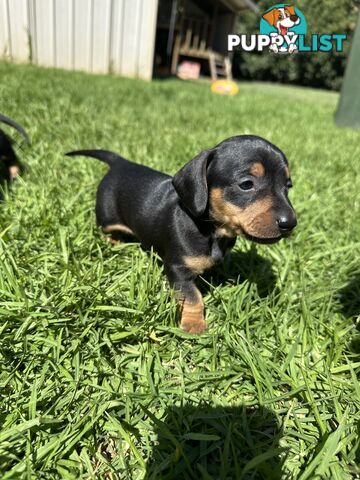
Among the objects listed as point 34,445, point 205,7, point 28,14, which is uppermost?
point 205,7

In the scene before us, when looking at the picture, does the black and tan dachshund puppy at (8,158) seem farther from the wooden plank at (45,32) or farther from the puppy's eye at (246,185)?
the wooden plank at (45,32)

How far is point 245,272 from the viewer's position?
2.87m

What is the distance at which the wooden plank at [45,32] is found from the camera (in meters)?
10.3

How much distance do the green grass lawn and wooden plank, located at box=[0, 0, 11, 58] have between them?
8656 millimetres

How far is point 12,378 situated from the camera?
72.1 inches

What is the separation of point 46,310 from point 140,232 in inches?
35.9

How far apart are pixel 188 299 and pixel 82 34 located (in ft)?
37.6

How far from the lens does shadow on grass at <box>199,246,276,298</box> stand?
107 inches

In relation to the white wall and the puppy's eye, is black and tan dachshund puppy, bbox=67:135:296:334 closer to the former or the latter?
the puppy's eye

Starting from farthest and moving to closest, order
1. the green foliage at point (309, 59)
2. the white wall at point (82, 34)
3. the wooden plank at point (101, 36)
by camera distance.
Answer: the green foliage at point (309, 59), the wooden plank at point (101, 36), the white wall at point (82, 34)

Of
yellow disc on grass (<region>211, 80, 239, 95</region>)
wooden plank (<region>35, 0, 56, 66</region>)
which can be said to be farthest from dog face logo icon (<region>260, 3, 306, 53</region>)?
wooden plank (<region>35, 0, 56, 66</region>)

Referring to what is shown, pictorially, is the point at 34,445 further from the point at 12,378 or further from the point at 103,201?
the point at 103,201

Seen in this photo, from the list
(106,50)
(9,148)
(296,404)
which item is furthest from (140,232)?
(106,50)

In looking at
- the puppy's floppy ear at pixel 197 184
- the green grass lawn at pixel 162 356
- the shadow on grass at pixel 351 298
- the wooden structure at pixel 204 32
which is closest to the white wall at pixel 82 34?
the wooden structure at pixel 204 32
